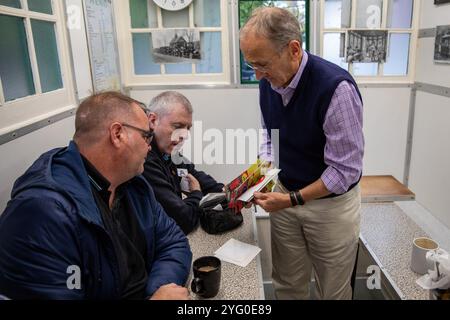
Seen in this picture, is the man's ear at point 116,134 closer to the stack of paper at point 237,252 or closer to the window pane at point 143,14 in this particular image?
the stack of paper at point 237,252

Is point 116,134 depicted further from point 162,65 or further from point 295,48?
point 162,65

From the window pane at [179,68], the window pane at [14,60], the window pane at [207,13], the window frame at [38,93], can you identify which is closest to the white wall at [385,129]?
the window pane at [207,13]

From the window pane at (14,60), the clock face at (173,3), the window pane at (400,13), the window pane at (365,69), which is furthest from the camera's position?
the window pane at (365,69)

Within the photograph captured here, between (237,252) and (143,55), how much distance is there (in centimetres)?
224

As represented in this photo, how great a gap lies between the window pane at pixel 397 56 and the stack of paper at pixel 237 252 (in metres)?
2.42

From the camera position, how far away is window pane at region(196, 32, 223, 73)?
3004 mm

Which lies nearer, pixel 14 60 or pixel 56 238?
pixel 56 238

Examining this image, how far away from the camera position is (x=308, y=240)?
5.09ft

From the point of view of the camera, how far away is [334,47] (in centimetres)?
304

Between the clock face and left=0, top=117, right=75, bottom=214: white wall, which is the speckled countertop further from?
the clock face

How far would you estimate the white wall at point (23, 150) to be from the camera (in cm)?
129

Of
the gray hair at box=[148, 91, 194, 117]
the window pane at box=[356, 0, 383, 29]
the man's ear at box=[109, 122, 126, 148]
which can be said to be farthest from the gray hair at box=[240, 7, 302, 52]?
the window pane at box=[356, 0, 383, 29]

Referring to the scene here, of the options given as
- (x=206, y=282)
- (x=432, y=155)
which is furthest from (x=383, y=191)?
(x=206, y=282)
